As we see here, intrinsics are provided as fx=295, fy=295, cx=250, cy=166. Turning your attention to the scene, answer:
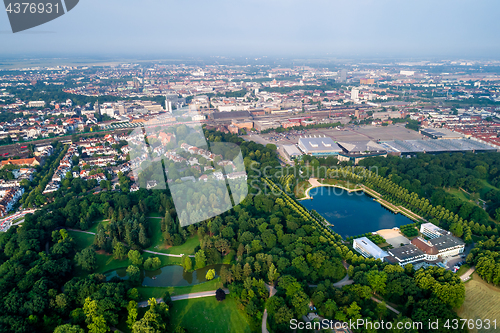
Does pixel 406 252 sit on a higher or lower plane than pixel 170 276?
higher

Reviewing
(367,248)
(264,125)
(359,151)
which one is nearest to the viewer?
(367,248)

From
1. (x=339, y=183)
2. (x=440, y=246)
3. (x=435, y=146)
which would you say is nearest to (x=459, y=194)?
(x=339, y=183)

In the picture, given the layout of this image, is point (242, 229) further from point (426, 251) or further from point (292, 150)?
point (292, 150)

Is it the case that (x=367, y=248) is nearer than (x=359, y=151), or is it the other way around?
(x=367, y=248)

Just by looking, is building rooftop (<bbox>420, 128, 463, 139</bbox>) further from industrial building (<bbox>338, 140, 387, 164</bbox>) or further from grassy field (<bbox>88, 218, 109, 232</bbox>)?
grassy field (<bbox>88, 218, 109, 232</bbox>)

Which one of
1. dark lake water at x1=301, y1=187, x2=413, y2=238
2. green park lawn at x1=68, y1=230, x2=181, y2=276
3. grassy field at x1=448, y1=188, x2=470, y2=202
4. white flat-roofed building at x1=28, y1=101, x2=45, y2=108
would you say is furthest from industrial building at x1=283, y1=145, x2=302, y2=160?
white flat-roofed building at x1=28, y1=101, x2=45, y2=108

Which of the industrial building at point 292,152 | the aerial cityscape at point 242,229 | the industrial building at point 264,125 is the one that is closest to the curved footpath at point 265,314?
the aerial cityscape at point 242,229

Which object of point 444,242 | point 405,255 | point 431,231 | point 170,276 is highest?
point 444,242

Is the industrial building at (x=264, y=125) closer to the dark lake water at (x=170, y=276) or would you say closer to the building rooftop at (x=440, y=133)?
the building rooftop at (x=440, y=133)
